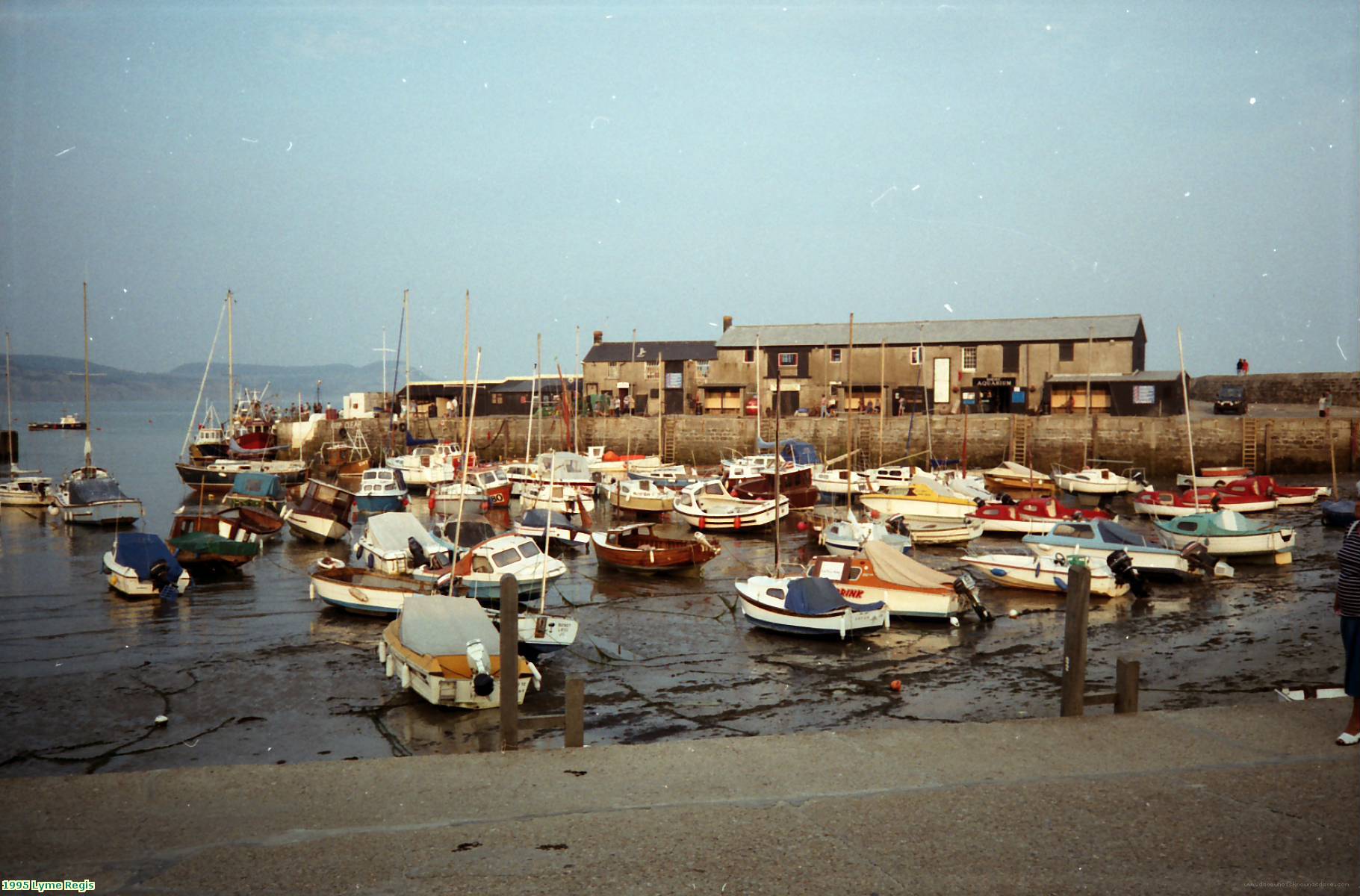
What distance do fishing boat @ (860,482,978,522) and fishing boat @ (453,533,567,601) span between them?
661 inches

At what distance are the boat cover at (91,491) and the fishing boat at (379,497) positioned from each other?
1001 centimetres

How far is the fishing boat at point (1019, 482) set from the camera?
4578 cm

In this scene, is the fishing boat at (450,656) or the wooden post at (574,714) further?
the fishing boat at (450,656)

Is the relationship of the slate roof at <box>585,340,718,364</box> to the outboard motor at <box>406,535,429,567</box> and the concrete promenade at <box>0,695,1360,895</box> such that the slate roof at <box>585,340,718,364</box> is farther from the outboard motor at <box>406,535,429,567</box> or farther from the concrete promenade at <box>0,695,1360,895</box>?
the concrete promenade at <box>0,695,1360,895</box>

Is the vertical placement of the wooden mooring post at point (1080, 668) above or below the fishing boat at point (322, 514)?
above

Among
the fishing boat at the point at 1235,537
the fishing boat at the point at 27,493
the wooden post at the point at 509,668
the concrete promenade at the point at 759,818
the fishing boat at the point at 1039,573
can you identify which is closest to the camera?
the concrete promenade at the point at 759,818

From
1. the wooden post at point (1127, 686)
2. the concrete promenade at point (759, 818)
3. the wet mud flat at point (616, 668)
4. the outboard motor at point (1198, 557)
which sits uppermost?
the wooden post at point (1127, 686)

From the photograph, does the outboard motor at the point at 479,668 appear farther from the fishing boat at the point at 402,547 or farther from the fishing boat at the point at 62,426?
the fishing boat at the point at 62,426

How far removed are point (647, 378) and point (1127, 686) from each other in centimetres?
6503

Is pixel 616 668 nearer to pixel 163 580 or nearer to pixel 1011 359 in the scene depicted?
pixel 163 580

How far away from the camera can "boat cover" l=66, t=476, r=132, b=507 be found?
4275cm

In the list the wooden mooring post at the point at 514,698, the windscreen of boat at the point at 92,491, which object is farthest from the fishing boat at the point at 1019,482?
the windscreen of boat at the point at 92,491

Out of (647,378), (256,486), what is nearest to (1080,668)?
(256,486)

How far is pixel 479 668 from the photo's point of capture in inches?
590
